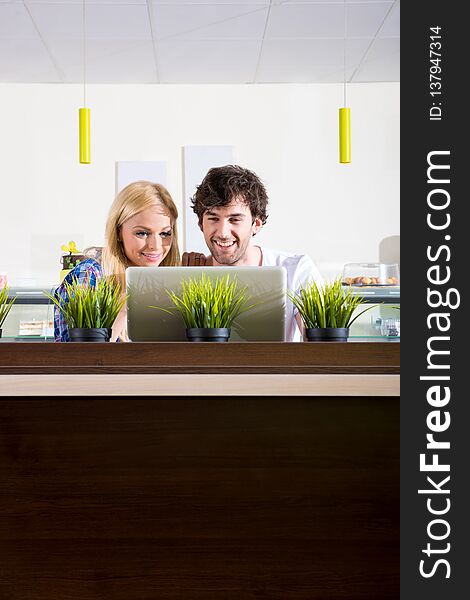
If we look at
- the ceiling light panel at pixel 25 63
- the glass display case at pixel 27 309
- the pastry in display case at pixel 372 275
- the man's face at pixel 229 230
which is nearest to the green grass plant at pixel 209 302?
the man's face at pixel 229 230

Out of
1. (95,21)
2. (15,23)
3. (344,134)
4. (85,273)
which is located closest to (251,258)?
(85,273)

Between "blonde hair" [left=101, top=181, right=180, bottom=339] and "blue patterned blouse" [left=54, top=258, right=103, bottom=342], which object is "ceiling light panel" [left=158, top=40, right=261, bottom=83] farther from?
"blue patterned blouse" [left=54, top=258, right=103, bottom=342]

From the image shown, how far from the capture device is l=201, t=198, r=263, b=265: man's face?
296cm

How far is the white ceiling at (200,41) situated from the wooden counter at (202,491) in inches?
134

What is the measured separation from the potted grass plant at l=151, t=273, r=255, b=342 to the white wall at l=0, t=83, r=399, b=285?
159 inches

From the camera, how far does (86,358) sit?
5.33ft

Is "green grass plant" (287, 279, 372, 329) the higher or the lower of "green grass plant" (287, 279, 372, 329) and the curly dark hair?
the lower

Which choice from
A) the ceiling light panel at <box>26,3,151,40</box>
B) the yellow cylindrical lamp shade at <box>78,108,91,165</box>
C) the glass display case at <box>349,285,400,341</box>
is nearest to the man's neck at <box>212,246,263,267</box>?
the glass display case at <box>349,285,400,341</box>

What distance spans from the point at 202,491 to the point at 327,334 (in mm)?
472

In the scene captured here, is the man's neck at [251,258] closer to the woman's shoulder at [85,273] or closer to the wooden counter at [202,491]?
the woman's shoulder at [85,273]

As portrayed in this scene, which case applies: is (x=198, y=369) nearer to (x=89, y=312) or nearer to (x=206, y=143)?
(x=89, y=312)

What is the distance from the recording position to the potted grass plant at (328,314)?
1.75 m

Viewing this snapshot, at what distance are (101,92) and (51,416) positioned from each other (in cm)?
465

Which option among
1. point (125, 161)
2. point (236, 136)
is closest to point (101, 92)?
point (125, 161)
